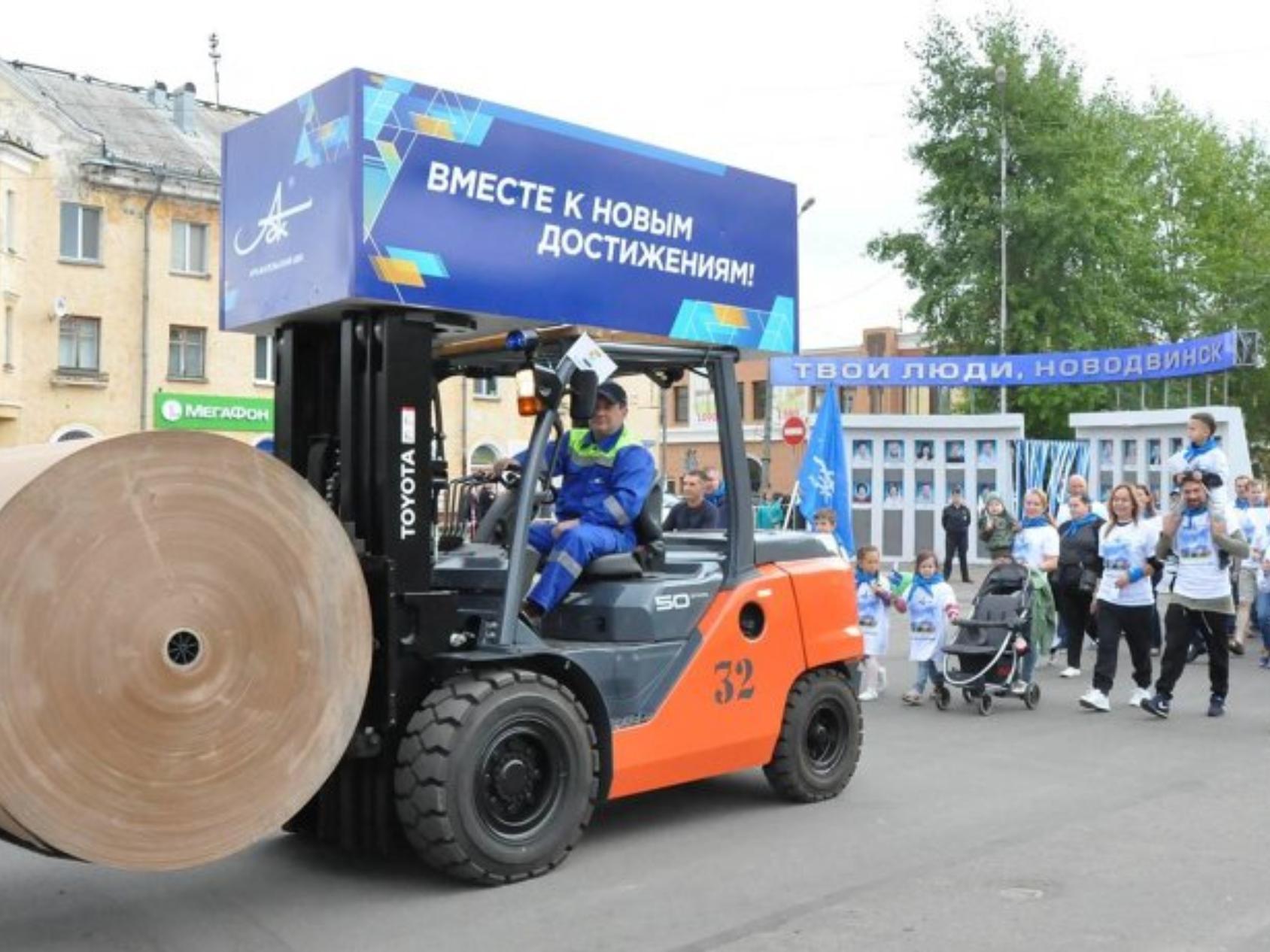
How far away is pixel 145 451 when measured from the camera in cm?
471

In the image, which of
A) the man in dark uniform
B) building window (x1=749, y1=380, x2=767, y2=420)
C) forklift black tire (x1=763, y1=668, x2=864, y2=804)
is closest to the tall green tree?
the man in dark uniform

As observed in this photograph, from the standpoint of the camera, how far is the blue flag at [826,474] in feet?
51.0

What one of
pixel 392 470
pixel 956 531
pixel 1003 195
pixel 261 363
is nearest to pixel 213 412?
pixel 261 363

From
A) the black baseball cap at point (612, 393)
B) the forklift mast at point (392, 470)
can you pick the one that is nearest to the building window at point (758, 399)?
the black baseball cap at point (612, 393)

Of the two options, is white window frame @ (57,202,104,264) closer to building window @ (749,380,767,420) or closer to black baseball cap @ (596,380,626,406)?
black baseball cap @ (596,380,626,406)

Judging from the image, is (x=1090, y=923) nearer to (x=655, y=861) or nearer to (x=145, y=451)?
(x=655, y=861)

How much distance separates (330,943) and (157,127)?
1491 inches

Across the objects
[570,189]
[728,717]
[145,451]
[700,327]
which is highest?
[570,189]

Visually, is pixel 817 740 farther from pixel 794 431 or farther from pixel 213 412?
pixel 213 412

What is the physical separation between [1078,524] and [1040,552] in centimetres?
46

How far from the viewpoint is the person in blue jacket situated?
21.6 feet

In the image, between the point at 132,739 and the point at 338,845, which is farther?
the point at 338,845

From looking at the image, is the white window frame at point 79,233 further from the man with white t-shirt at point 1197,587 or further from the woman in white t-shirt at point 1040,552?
the man with white t-shirt at point 1197,587

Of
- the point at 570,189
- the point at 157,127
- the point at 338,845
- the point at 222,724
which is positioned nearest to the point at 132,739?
the point at 222,724
